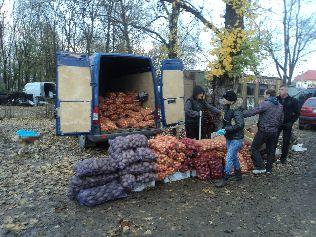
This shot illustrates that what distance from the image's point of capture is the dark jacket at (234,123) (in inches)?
273

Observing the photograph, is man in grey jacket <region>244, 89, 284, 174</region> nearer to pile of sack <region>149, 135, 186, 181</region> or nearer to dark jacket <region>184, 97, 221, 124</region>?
dark jacket <region>184, 97, 221, 124</region>

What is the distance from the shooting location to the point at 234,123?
277 inches

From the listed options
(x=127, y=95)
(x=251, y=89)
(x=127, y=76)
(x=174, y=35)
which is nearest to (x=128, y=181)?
(x=127, y=95)

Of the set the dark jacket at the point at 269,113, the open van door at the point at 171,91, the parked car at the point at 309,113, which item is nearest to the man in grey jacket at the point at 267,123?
the dark jacket at the point at 269,113

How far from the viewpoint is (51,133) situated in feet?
45.3

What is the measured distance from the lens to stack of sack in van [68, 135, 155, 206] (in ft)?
19.6

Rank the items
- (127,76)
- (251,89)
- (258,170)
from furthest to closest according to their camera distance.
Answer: (251,89) → (127,76) → (258,170)

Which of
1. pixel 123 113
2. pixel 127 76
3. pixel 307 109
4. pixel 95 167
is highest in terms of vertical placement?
pixel 127 76

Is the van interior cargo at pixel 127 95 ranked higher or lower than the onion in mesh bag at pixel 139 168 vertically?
higher

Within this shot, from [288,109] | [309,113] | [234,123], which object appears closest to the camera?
[234,123]

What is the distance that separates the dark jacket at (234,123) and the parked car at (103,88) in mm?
3316

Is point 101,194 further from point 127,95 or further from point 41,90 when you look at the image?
point 41,90

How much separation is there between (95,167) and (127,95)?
18.8 ft

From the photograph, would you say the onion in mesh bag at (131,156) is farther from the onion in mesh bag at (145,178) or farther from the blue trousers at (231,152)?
the blue trousers at (231,152)
